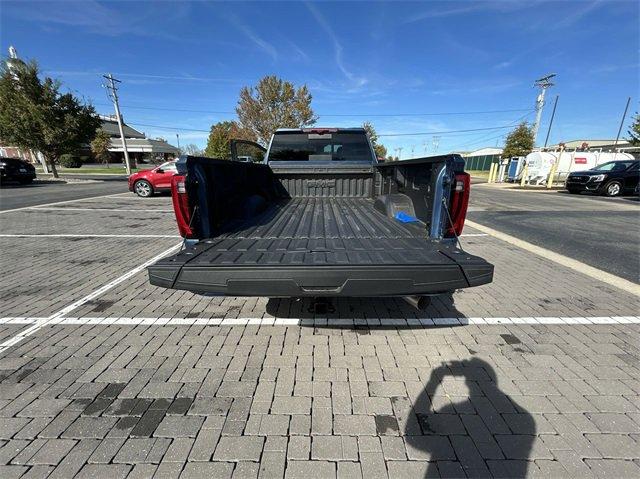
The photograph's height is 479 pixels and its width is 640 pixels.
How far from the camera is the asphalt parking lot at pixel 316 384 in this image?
72.7 inches

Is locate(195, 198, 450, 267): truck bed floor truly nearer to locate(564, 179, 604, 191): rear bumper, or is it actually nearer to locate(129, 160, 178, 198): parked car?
locate(129, 160, 178, 198): parked car

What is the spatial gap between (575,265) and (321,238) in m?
4.93

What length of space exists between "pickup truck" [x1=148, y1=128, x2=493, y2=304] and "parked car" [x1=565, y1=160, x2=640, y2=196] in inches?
709

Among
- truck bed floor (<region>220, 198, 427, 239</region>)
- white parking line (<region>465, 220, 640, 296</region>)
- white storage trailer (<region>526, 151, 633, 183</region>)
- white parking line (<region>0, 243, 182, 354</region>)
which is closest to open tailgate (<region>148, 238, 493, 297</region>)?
truck bed floor (<region>220, 198, 427, 239</region>)

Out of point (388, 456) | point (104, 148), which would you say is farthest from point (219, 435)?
point (104, 148)

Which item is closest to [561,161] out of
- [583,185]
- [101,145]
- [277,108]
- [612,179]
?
[583,185]

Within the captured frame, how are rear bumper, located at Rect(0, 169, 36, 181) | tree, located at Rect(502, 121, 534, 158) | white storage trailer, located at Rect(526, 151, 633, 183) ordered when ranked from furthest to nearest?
tree, located at Rect(502, 121, 534, 158), white storage trailer, located at Rect(526, 151, 633, 183), rear bumper, located at Rect(0, 169, 36, 181)

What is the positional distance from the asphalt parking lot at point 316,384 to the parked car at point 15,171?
69.4 ft

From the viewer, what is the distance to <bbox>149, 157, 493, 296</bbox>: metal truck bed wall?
7.30 feet

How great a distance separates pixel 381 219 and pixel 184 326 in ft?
8.48

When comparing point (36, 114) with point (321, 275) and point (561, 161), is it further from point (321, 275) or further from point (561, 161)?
point (561, 161)

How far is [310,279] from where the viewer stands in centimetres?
221

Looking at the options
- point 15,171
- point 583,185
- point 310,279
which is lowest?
point 583,185

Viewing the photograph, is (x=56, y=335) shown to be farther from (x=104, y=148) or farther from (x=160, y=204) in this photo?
(x=104, y=148)
